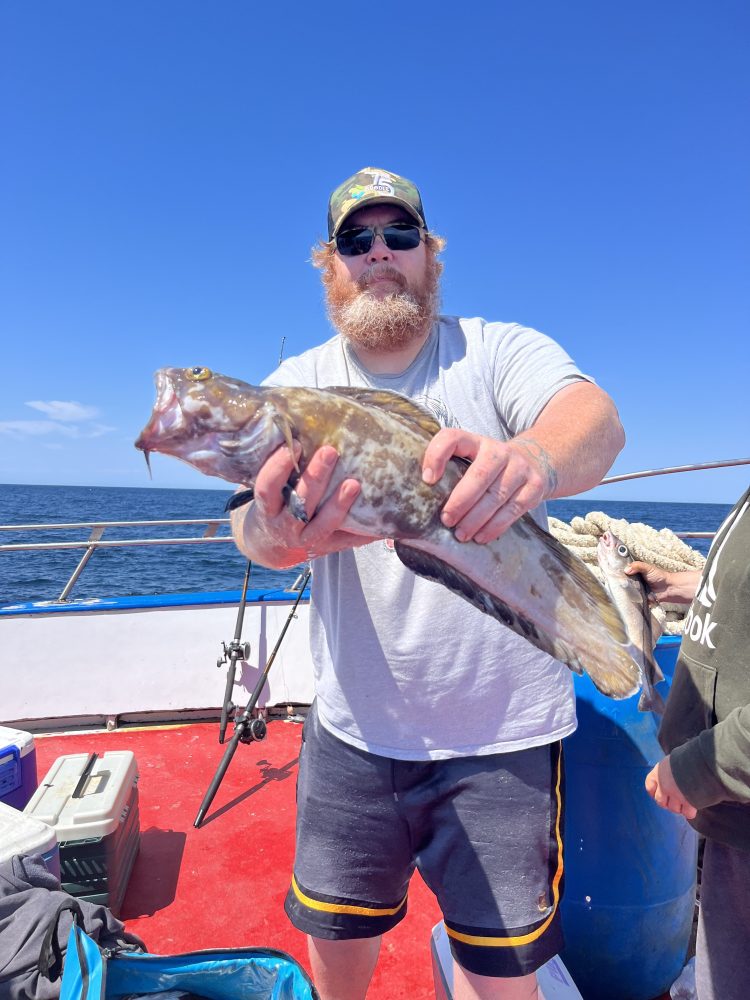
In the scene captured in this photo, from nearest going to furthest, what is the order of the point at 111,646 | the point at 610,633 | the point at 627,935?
the point at 610,633
the point at 627,935
the point at 111,646

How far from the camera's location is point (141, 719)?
6270 mm

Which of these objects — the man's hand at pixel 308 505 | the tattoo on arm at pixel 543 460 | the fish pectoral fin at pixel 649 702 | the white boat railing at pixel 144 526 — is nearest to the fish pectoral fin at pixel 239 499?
the man's hand at pixel 308 505

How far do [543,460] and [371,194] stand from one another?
1640 millimetres

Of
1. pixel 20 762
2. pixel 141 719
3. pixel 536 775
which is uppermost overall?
pixel 536 775

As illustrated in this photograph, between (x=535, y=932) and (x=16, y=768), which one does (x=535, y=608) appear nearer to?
(x=535, y=932)

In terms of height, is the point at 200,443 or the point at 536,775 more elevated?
the point at 200,443

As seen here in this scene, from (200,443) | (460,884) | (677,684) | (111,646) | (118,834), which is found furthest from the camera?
(111,646)

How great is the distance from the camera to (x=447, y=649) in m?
2.27

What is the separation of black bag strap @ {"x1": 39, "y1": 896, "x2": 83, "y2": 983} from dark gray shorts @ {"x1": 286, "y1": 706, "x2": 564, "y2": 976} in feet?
2.72

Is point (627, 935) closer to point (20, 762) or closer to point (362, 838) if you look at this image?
point (362, 838)

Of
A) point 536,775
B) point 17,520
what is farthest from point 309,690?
point 17,520

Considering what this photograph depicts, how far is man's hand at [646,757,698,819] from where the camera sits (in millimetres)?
2191

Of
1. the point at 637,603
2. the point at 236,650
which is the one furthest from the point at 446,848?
the point at 236,650

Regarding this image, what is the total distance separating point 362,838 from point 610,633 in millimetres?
1271
